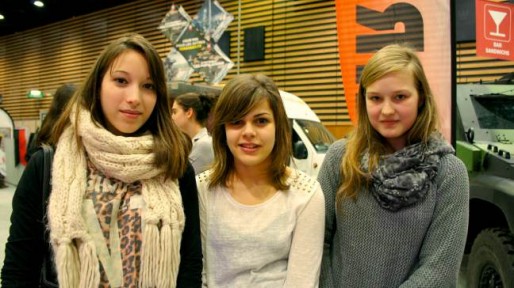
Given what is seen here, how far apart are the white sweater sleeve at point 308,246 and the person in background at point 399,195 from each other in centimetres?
8

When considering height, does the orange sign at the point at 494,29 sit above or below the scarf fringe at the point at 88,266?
above

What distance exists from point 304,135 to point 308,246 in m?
4.97

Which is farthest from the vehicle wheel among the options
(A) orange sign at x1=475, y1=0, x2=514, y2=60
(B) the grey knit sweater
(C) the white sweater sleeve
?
(C) the white sweater sleeve

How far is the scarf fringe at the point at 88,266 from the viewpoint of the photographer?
137 cm

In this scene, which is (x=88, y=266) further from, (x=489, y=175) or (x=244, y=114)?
(x=489, y=175)

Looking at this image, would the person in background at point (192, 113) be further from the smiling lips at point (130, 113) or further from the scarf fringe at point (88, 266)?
the scarf fringe at point (88, 266)

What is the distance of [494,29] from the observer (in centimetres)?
356

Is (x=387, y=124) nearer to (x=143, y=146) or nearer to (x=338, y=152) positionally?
(x=338, y=152)

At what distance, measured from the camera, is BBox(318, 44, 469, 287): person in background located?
1.50 meters

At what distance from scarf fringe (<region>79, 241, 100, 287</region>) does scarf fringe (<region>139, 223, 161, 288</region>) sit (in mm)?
136

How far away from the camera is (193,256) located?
1.52 m

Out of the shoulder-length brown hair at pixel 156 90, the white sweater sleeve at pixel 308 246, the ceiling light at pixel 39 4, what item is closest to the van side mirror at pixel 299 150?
the white sweater sleeve at pixel 308 246

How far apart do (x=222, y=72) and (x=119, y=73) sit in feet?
15.9

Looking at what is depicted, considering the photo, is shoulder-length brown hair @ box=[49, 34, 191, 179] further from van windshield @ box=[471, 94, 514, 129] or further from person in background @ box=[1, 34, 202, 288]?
van windshield @ box=[471, 94, 514, 129]
